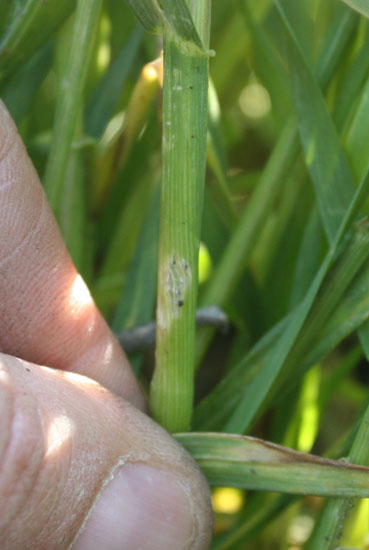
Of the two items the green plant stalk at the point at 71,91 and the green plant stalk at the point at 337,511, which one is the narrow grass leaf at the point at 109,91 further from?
the green plant stalk at the point at 337,511

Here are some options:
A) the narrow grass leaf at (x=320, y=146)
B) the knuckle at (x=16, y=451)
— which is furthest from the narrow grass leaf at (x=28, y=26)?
the knuckle at (x=16, y=451)

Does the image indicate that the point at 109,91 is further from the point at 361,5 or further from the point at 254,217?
the point at 361,5

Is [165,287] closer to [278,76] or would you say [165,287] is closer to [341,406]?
[278,76]

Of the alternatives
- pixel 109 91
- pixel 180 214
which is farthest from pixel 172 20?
pixel 109 91

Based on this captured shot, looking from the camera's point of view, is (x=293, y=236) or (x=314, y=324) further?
(x=293, y=236)

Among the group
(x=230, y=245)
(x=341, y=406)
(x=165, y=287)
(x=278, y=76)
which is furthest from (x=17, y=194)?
(x=341, y=406)

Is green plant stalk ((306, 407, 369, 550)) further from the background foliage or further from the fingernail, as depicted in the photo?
the fingernail
